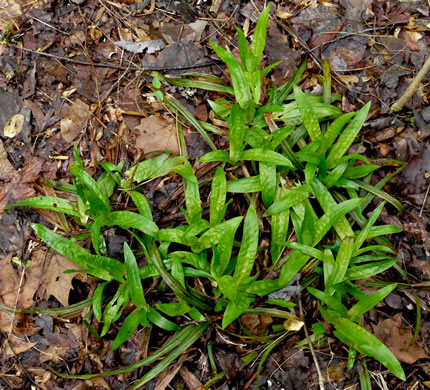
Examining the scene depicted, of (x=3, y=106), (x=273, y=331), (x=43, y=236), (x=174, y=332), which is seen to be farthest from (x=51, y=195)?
(x=273, y=331)

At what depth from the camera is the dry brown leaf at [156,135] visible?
231 cm

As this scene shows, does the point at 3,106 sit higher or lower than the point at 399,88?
lower

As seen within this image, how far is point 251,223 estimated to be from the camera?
1.98 m

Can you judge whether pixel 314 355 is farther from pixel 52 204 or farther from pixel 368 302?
pixel 52 204

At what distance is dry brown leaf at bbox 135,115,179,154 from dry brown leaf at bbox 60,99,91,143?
0.42 m

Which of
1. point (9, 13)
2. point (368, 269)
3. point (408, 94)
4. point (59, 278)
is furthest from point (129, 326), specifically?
point (9, 13)

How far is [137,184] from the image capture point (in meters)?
2.24

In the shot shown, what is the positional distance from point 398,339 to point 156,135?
1.91 metres

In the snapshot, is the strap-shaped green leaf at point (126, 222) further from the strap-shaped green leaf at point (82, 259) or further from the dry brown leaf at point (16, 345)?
the dry brown leaf at point (16, 345)

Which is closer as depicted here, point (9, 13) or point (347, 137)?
point (347, 137)

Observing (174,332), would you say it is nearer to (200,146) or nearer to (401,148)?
(200,146)

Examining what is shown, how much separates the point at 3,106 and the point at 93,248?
129 centimetres

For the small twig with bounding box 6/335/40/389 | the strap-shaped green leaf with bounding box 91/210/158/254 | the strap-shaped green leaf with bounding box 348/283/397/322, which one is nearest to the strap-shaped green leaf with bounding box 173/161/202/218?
the strap-shaped green leaf with bounding box 91/210/158/254

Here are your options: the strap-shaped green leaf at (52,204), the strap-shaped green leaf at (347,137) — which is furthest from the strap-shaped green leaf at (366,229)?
the strap-shaped green leaf at (52,204)
